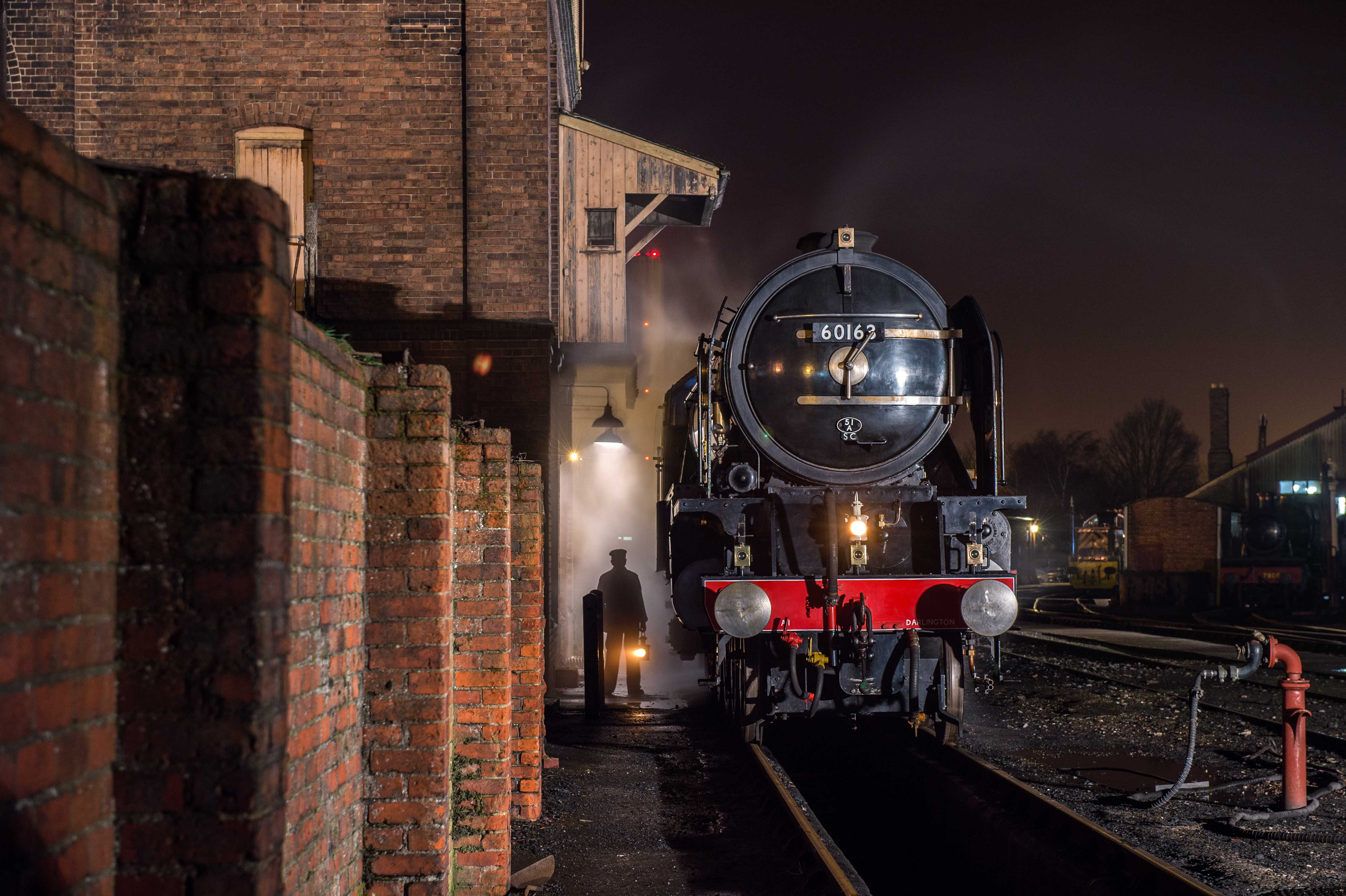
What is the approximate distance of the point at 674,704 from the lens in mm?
12156

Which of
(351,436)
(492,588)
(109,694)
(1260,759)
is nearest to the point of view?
(109,694)

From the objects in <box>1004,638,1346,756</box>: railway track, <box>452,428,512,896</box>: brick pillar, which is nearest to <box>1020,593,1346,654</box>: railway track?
<box>1004,638,1346,756</box>: railway track

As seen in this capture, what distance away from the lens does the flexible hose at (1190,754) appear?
7.04 metres

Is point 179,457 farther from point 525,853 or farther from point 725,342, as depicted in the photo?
point 725,342

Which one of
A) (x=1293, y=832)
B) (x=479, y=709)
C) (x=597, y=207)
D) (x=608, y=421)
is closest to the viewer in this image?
(x=479, y=709)

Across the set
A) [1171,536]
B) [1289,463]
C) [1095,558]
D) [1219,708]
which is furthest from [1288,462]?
[1219,708]

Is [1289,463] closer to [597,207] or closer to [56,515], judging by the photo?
[597,207]

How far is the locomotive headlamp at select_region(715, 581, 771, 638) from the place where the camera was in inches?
301

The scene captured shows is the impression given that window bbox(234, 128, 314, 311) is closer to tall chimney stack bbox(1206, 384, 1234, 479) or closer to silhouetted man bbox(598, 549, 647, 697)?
silhouetted man bbox(598, 549, 647, 697)

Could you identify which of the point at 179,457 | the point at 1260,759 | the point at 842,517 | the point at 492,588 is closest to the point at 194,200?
the point at 179,457

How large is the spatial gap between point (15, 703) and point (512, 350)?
9.89 meters

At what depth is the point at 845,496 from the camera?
8234 millimetres

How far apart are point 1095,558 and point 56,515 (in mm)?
50629

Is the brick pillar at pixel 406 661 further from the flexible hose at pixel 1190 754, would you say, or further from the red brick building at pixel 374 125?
the red brick building at pixel 374 125
